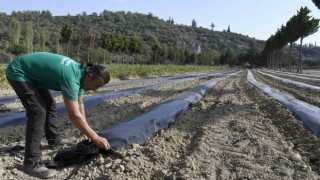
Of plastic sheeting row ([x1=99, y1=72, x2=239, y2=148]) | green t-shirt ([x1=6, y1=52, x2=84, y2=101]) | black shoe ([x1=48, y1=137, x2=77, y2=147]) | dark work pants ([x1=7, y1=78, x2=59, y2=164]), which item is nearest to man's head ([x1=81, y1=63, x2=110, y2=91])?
green t-shirt ([x1=6, y1=52, x2=84, y2=101])

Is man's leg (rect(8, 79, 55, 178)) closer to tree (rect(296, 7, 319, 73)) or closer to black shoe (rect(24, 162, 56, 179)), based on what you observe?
black shoe (rect(24, 162, 56, 179))

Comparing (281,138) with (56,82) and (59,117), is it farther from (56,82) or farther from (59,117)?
(59,117)

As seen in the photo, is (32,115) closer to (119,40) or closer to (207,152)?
(207,152)

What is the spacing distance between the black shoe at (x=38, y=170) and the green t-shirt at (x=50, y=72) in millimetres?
743

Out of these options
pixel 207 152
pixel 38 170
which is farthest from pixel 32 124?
pixel 207 152

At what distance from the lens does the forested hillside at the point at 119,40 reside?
46.7 metres

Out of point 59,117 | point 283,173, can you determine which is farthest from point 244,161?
point 59,117

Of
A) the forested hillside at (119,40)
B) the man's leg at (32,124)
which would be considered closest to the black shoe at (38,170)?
the man's leg at (32,124)

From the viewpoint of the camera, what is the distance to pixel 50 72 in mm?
3391

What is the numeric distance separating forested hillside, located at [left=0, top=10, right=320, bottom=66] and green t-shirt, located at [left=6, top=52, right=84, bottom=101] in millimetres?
29486

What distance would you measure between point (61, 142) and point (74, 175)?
3.53 ft

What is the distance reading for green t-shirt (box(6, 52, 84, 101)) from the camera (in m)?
3.25

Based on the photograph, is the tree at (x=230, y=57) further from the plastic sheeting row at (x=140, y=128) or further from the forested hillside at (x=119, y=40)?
the plastic sheeting row at (x=140, y=128)

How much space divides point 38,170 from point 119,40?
41.6 meters
